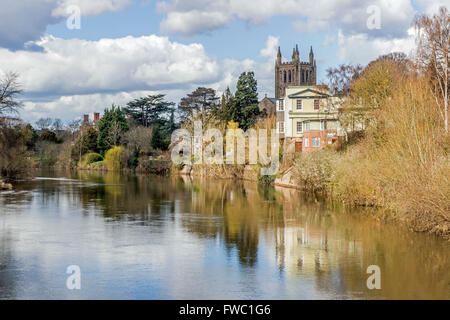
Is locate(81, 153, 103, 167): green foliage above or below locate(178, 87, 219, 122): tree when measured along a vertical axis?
below

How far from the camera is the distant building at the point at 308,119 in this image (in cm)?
5607

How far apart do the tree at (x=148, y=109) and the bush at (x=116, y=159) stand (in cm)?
2100

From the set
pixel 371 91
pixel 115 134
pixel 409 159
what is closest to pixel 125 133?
pixel 115 134

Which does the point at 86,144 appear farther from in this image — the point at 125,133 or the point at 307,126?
the point at 307,126

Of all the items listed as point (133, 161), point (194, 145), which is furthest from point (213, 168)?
point (133, 161)

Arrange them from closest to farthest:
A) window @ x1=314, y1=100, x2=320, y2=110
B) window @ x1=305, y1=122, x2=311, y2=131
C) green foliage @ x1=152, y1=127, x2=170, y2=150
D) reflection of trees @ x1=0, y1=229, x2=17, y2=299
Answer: reflection of trees @ x1=0, y1=229, x2=17, y2=299
window @ x1=305, y1=122, x2=311, y2=131
window @ x1=314, y1=100, x2=320, y2=110
green foliage @ x1=152, y1=127, x2=170, y2=150

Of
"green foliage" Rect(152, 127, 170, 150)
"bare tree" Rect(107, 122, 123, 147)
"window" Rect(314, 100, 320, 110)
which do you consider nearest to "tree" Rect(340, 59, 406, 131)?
"window" Rect(314, 100, 320, 110)

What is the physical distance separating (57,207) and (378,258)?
784 inches

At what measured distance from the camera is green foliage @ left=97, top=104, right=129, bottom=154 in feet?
289

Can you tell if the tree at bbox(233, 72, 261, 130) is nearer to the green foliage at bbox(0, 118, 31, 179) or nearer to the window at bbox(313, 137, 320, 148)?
the window at bbox(313, 137, 320, 148)

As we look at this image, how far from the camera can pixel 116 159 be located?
267ft

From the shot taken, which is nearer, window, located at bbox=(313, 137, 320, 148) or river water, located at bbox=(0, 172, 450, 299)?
river water, located at bbox=(0, 172, 450, 299)

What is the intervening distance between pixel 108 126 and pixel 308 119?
3976 cm

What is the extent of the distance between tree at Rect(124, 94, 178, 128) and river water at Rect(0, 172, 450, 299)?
73.7 m
